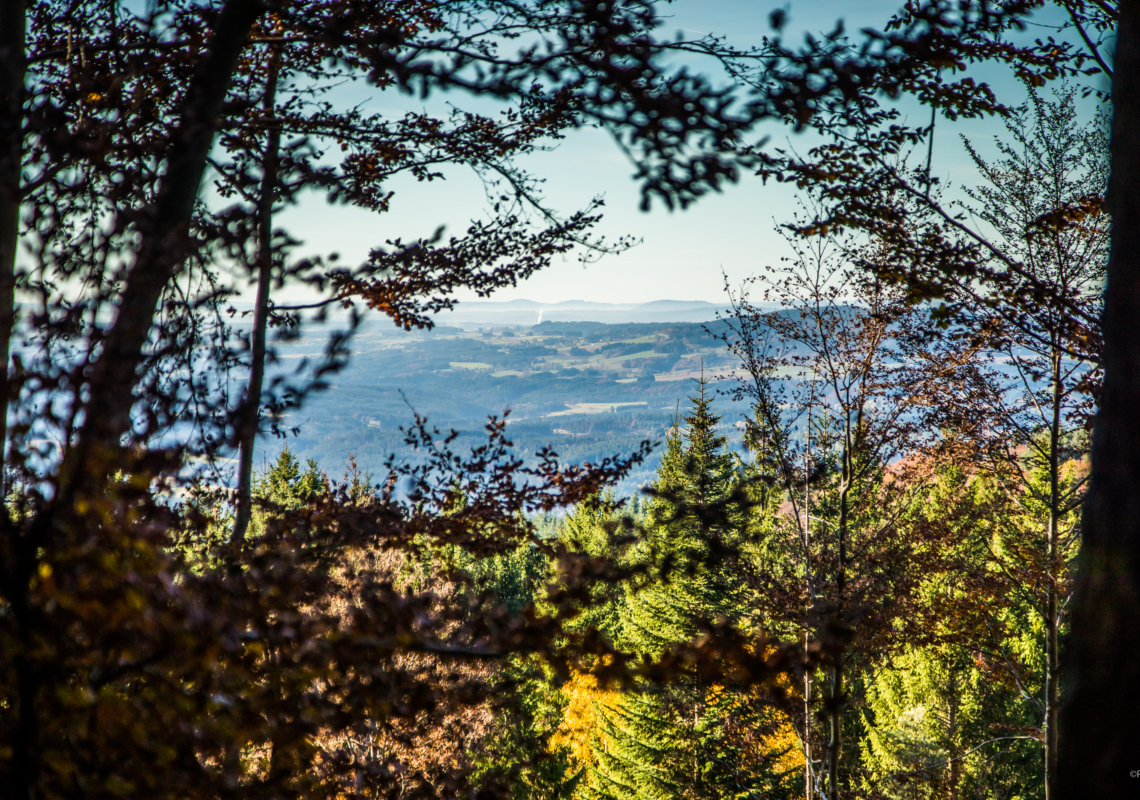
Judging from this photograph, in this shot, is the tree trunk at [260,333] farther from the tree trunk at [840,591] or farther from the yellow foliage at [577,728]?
the yellow foliage at [577,728]

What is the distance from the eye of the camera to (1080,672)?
1820 mm

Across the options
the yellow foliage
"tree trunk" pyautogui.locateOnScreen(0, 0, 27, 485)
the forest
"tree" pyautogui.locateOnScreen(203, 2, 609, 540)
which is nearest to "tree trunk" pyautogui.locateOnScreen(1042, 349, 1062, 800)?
the forest

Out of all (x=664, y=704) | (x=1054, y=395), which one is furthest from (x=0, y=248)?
(x=664, y=704)

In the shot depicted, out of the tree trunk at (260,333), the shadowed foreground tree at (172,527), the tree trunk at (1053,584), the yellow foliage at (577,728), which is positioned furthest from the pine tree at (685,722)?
the shadowed foreground tree at (172,527)

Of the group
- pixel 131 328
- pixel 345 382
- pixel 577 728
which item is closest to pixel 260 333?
pixel 345 382

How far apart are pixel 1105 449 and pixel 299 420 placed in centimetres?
428

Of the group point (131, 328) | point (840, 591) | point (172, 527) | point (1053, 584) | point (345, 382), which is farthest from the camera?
point (1053, 584)

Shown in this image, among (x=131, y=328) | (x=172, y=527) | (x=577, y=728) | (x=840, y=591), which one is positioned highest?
(x=131, y=328)

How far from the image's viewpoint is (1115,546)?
6.09ft

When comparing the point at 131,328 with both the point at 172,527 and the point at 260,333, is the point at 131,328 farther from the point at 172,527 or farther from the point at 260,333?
the point at 260,333

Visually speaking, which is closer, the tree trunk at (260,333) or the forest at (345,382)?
the forest at (345,382)

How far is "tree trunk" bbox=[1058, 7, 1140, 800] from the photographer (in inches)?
68.9

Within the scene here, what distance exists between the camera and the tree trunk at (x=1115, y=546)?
1751mm

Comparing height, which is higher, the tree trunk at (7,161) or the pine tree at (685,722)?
the tree trunk at (7,161)
